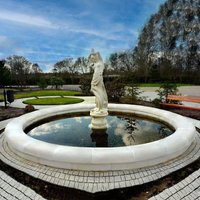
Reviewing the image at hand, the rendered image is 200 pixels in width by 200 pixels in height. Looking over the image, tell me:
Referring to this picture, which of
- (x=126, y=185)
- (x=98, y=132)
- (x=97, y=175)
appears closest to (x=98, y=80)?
(x=98, y=132)

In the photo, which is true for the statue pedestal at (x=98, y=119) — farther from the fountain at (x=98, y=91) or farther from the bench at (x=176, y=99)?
the bench at (x=176, y=99)

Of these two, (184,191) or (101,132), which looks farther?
(101,132)

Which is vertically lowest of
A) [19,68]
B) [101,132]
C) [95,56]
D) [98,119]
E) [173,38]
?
[101,132]

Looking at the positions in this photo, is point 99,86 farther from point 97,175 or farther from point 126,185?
point 126,185

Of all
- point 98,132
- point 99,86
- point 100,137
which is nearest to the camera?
point 100,137

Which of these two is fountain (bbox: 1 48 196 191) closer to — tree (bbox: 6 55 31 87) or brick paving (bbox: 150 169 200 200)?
brick paving (bbox: 150 169 200 200)

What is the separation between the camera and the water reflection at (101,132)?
612 centimetres

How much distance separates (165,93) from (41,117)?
817 cm

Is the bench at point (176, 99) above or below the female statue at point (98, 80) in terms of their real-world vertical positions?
below

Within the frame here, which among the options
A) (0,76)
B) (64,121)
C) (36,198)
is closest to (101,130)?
(64,121)

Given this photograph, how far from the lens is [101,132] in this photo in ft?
22.6

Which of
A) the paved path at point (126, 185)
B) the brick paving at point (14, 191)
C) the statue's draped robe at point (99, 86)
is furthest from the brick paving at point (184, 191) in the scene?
the statue's draped robe at point (99, 86)

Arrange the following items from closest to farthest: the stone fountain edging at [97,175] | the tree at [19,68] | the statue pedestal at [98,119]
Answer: the stone fountain edging at [97,175] → the statue pedestal at [98,119] → the tree at [19,68]

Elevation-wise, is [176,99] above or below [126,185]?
above
